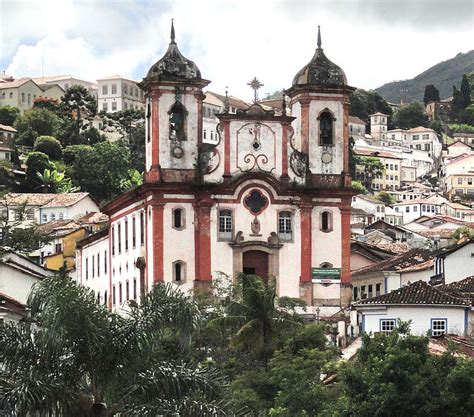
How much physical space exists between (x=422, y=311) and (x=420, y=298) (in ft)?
1.90

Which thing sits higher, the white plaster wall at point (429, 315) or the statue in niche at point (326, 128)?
the statue in niche at point (326, 128)

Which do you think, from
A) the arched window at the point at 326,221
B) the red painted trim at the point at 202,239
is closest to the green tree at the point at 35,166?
the arched window at the point at 326,221

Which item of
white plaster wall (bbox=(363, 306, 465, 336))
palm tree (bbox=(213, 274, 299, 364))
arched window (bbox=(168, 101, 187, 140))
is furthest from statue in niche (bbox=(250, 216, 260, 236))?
white plaster wall (bbox=(363, 306, 465, 336))

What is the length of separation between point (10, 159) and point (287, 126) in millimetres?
104115

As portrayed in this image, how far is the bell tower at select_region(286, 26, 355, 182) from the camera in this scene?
288 feet

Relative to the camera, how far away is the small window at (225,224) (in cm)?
8544

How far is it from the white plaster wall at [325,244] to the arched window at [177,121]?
7.22 meters

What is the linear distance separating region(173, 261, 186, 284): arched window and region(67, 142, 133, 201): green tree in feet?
288

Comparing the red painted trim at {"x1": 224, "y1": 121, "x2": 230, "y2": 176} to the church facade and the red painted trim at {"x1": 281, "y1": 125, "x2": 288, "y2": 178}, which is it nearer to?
the church facade

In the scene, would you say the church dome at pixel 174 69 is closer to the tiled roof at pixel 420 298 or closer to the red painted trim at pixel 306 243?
the red painted trim at pixel 306 243

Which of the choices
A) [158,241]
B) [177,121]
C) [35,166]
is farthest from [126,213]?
[35,166]

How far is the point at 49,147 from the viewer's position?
196 metres

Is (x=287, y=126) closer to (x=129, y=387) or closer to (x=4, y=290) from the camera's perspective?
(x=4, y=290)

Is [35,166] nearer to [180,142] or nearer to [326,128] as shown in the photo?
[326,128]
